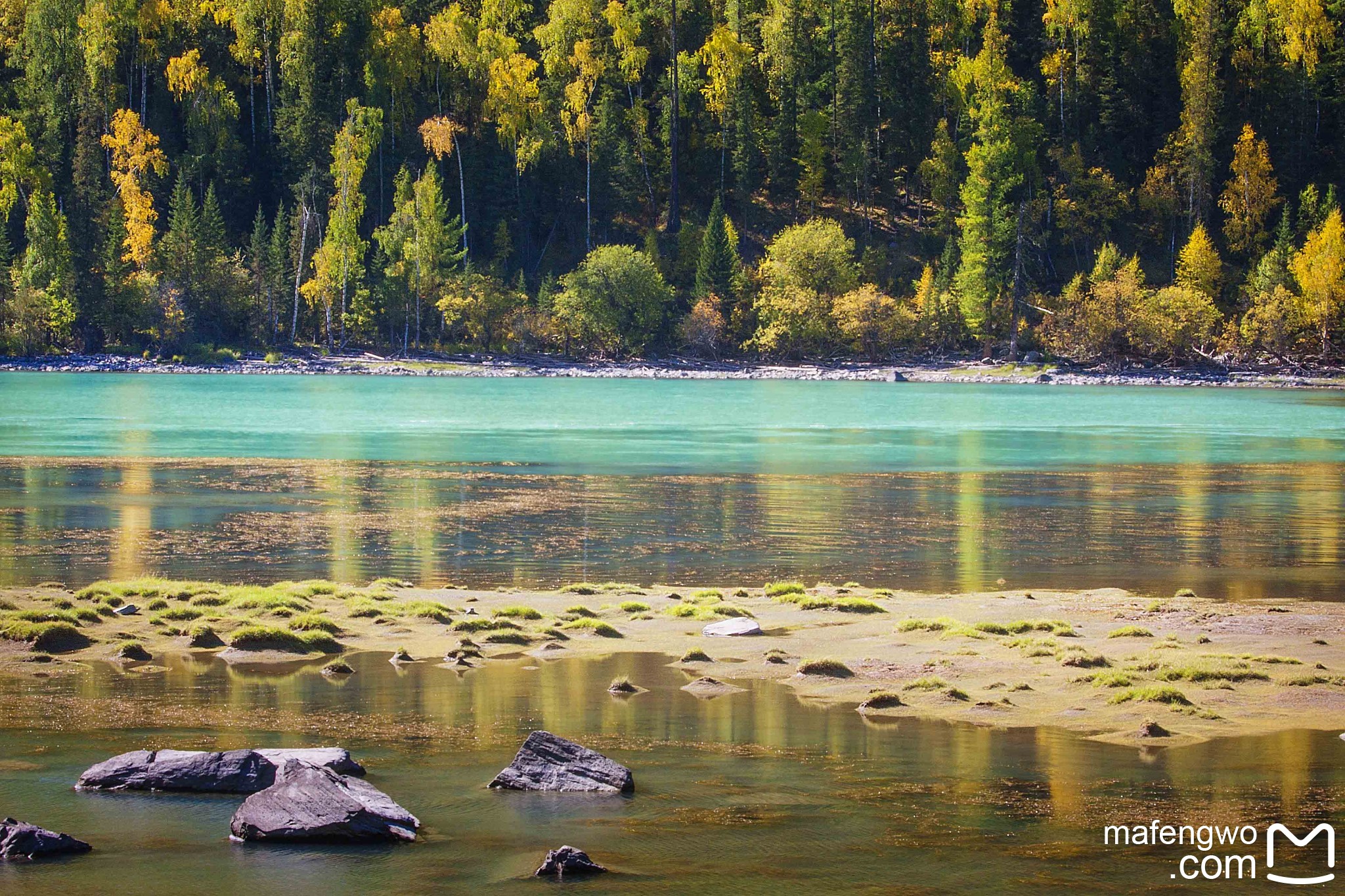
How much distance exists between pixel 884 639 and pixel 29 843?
9081mm

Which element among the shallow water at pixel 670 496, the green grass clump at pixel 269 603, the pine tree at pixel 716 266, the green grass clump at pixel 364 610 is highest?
the pine tree at pixel 716 266

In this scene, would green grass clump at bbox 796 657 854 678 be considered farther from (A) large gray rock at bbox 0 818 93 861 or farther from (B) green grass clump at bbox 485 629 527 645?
(A) large gray rock at bbox 0 818 93 861

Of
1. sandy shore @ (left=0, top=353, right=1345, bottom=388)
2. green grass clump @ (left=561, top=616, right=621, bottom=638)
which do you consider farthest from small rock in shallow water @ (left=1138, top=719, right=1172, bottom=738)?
sandy shore @ (left=0, top=353, right=1345, bottom=388)

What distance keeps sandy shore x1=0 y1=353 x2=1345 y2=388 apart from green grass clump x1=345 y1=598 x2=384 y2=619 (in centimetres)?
9458

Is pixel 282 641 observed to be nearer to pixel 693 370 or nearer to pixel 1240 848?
pixel 1240 848

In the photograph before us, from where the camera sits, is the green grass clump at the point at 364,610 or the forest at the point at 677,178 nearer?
the green grass clump at the point at 364,610

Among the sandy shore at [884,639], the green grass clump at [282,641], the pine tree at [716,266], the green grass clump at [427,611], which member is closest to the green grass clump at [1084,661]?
the sandy shore at [884,639]

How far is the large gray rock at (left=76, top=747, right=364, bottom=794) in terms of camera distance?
31.4ft

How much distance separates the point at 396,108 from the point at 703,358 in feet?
111

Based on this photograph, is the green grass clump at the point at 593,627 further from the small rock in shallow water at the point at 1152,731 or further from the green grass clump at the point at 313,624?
the small rock in shallow water at the point at 1152,731

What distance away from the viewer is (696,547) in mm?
23594

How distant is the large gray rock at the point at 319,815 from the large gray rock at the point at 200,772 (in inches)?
23.4

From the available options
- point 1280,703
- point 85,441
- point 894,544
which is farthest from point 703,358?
point 1280,703

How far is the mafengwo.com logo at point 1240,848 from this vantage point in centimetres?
845
